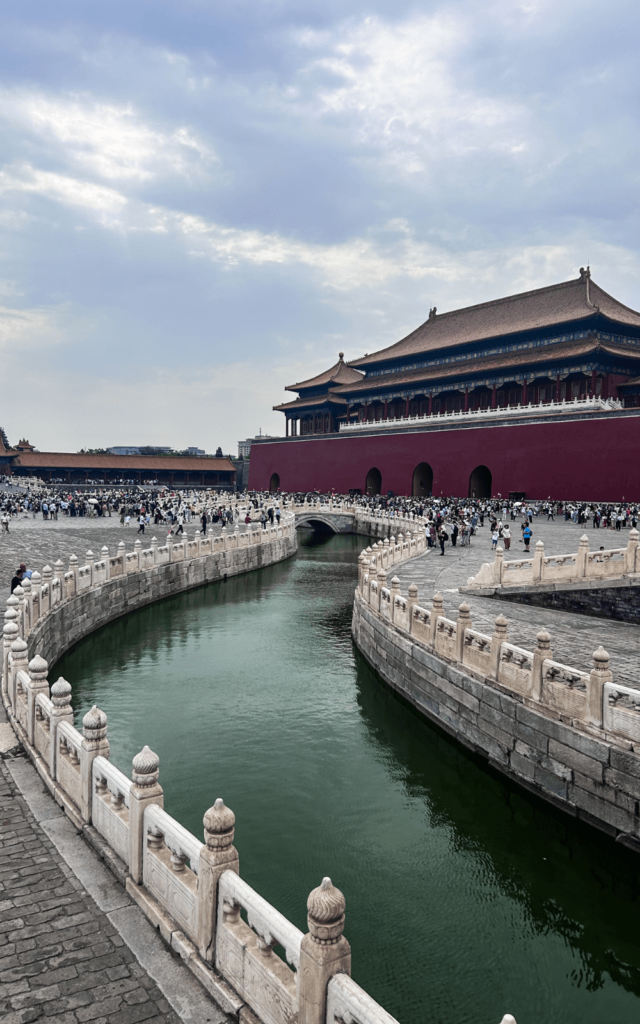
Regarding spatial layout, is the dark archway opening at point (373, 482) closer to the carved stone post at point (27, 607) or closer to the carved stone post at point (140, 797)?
the carved stone post at point (27, 607)

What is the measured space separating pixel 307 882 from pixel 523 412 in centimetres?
3405

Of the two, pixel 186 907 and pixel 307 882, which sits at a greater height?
pixel 186 907

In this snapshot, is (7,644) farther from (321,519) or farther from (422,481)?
(422,481)

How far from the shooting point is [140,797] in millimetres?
4391

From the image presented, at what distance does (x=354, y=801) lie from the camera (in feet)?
27.9

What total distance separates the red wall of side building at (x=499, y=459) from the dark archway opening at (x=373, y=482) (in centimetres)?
42

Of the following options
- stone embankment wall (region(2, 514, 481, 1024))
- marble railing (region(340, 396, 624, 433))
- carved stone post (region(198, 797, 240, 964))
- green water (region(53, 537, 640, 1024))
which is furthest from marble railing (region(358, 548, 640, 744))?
marble railing (region(340, 396, 624, 433))

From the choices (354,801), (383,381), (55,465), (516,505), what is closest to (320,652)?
(354,801)

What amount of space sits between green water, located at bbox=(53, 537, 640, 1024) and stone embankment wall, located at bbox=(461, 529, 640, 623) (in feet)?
12.4

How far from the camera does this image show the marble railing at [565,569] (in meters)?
14.6

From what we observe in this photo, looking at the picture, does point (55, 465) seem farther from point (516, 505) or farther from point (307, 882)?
point (307, 882)

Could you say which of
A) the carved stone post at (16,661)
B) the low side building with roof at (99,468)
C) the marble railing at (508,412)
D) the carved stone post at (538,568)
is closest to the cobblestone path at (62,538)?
the carved stone post at (16,661)

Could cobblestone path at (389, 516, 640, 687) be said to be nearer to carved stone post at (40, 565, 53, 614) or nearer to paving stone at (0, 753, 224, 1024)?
paving stone at (0, 753, 224, 1024)

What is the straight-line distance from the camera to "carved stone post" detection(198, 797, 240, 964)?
3701mm
